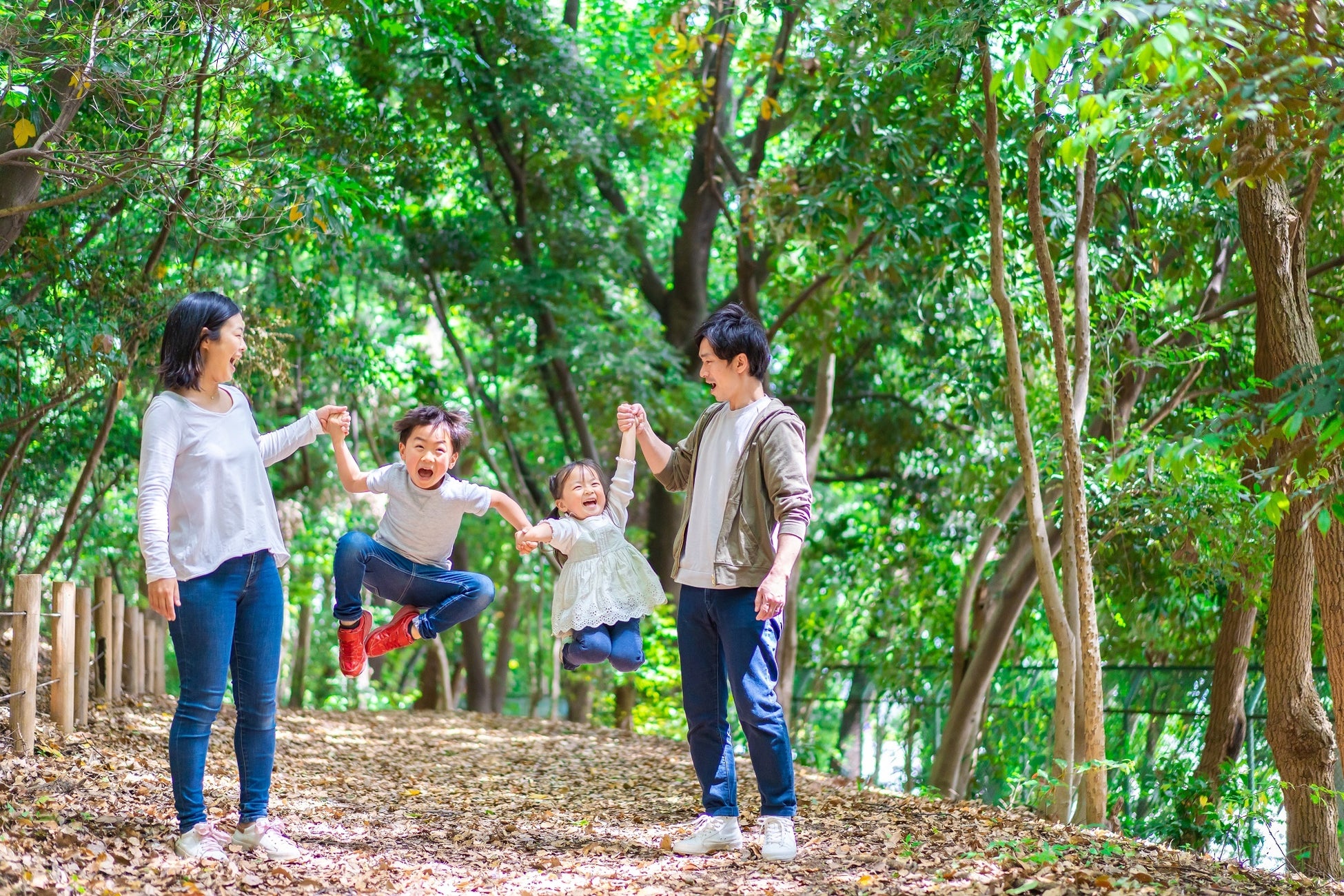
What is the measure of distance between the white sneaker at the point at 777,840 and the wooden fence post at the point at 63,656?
435 centimetres

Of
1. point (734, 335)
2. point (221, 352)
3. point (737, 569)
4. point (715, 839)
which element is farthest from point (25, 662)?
point (734, 335)

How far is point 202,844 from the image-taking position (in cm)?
367

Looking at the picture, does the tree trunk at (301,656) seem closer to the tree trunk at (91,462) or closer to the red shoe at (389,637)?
the tree trunk at (91,462)

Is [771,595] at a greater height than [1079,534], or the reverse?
[1079,534]

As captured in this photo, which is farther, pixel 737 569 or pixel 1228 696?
pixel 1228 696

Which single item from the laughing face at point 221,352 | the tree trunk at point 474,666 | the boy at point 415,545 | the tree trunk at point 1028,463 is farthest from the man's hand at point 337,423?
the tree trunk at point 474,666

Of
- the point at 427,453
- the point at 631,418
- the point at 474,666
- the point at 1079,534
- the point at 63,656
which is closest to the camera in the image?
the point at 631,418

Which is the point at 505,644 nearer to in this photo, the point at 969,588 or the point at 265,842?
the point at 969,588

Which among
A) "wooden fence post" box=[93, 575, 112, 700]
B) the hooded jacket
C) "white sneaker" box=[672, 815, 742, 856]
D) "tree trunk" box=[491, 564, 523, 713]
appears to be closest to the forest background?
"wooden fence post" box=[93, 575, 112, 700]

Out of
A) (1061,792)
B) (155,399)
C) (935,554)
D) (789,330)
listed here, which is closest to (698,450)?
(155,399)

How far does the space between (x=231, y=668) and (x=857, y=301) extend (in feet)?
23.3

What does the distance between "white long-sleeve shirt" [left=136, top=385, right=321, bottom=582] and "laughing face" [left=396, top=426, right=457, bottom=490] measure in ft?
2.36

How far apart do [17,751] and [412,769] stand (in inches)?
87.5

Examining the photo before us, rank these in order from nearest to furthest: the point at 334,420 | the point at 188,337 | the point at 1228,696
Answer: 1. the point at 188,337
2. the point at 334,420
3. the point at 1228,696
